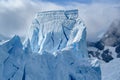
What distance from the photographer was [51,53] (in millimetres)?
34844

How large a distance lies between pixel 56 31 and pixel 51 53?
5767 mm

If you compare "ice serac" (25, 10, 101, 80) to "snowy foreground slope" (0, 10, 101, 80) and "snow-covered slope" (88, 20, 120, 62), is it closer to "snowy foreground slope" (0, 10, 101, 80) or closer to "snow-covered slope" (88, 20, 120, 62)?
"snowy foreground slope" (0, 10, 101, 80)

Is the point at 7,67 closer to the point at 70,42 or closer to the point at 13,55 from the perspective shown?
the point at 13,55

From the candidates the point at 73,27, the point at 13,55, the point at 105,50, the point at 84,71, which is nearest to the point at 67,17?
the point at 73,27

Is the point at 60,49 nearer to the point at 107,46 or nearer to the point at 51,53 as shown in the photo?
the point at 51,53

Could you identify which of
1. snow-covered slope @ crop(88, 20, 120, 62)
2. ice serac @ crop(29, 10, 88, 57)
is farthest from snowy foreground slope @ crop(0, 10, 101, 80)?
snow-covered slope @ crop(88, 20, 120, 62)

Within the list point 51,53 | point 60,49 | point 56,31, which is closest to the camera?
point 51,53

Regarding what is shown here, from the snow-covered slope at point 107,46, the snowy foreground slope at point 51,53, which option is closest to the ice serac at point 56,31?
the snowy foreground slope at point 51,53

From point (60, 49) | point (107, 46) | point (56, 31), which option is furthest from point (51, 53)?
point (107, 46)

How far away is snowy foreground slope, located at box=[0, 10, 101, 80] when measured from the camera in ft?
105

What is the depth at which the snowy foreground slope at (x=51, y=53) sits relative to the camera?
3192 centimetres

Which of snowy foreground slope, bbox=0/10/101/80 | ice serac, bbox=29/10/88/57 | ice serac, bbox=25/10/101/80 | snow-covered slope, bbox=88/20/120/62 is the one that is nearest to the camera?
snowy foreground slope, bbox=0/10/101/80

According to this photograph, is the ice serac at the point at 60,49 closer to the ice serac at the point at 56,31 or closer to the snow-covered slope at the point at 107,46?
the ice serac at the point at 56,31

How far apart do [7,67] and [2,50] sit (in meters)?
1.15
